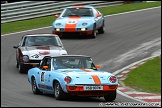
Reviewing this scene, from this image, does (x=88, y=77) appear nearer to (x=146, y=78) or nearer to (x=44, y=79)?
(x=44, y=79)

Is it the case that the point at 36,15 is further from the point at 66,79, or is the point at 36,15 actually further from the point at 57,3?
the point at 66,79

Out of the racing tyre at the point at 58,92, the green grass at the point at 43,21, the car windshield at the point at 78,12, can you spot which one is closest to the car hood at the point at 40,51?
the racing tyre at the point at 58,92

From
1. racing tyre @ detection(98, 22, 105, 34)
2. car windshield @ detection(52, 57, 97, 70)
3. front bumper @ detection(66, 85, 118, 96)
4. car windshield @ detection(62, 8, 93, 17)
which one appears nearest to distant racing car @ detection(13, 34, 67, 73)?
car windshield @ detection(52, 57, 97, 70)

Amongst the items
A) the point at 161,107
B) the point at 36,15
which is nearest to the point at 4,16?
the point at 36,15

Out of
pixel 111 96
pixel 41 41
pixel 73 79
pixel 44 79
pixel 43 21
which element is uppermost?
pixel 73 79

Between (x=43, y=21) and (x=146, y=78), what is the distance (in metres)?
15.7

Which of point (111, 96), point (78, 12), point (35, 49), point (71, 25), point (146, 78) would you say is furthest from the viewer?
point (78, 12)

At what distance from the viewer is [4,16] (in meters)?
31.8

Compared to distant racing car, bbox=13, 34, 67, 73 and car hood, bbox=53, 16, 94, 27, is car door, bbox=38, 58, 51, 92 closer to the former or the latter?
distant racing car, bbox=13, 34, 67, 73

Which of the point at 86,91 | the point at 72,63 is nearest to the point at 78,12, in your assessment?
the point at 72,63

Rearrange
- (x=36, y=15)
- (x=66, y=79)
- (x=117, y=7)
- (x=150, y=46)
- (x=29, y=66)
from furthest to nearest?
(x=117, y=7) → (x=36, y=15) → (x=150, y=46) → (x=29, y=66) → (x=66, y=79)

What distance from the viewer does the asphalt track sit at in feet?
42.1

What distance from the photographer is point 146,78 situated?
17078 mm

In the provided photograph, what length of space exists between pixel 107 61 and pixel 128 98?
6.79m
